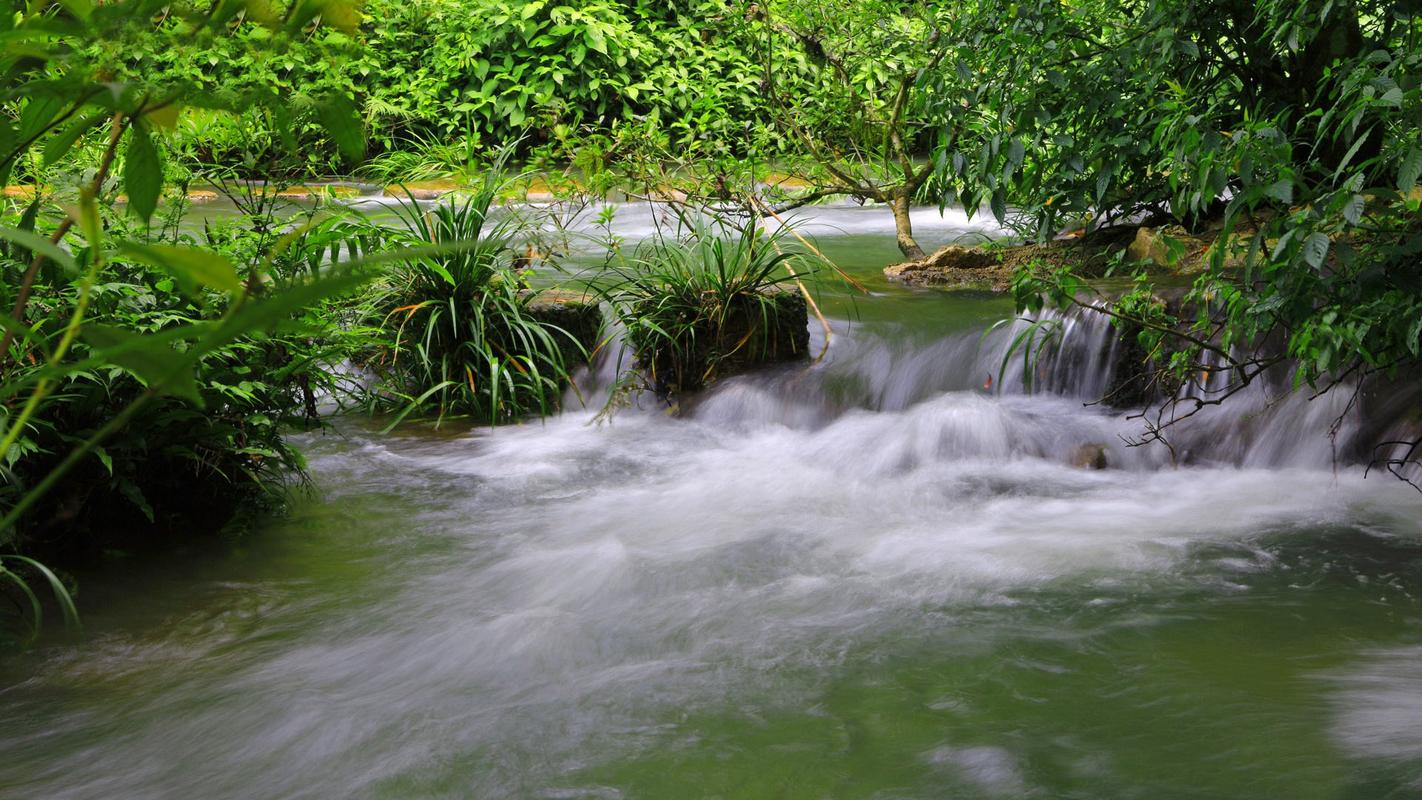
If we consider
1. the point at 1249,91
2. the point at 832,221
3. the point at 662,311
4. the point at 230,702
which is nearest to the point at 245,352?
the point at 230,702

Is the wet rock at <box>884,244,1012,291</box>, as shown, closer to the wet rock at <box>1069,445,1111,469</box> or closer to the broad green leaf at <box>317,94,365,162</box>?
the wet rock at <box>1069,445,1111,469</box>

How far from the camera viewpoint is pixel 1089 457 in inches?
204

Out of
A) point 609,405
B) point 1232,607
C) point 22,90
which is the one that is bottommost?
point 1232,607

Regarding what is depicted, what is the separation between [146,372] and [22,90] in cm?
36

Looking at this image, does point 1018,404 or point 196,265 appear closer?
point 196,265

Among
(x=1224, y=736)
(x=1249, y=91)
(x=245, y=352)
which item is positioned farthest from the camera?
(x=1249, y=91)

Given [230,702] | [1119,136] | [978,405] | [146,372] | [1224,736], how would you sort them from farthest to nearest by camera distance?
[978,405] → [1119,136] → [230,702] → [1224,736] → [146,372]

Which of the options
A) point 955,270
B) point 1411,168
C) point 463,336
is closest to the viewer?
point 1411,168

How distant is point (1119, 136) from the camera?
4.58m

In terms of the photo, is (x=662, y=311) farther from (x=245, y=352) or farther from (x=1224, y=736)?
(x=1224, y=736)

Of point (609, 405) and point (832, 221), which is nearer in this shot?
point (609, 405)

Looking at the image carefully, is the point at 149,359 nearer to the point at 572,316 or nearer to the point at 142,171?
the point at 142,171

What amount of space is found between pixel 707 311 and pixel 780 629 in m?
2.89

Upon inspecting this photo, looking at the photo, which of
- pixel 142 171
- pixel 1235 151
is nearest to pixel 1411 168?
pixel 1235 151
